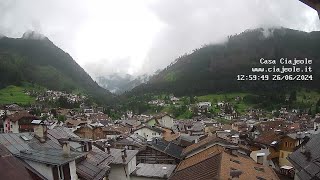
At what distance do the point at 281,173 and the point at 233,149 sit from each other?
37.0 feet

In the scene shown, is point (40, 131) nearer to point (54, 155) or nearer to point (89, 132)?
point (54, 155)

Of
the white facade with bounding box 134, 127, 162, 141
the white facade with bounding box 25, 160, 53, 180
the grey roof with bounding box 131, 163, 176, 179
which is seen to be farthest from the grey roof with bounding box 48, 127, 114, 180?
the white facade with bounding box 134, 127, 162, 141

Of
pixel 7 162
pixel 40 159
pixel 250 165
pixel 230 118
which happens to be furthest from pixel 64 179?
pixel 230 118

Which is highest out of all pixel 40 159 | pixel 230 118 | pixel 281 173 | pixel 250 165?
pixel 40 159

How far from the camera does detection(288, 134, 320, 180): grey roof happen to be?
1142 inches

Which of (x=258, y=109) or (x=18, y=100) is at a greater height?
(x=18, y=100)

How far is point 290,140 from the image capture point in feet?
186

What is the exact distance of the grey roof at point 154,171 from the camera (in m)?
40.2

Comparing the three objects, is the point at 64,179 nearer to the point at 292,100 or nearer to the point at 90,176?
the point at 90,176

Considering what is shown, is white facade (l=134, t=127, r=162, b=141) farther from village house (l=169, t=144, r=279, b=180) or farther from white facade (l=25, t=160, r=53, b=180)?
white facade (l=25, t=160, r=53, b=180)

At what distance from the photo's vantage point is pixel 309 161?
107ft

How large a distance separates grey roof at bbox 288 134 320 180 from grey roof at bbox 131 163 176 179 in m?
13.3

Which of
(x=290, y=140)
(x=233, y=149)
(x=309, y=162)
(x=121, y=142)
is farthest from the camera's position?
(x=121, y=142)

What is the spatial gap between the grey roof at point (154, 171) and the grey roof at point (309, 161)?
13.3 m
